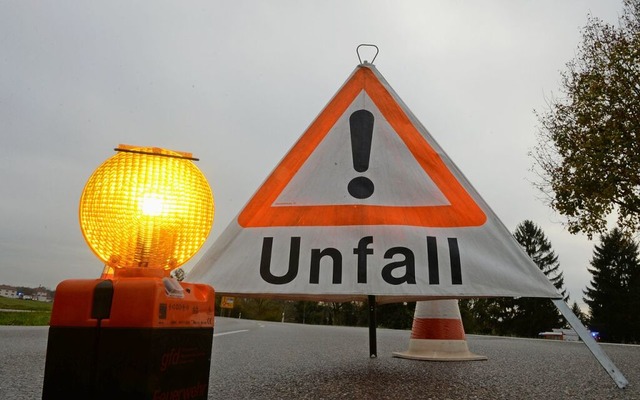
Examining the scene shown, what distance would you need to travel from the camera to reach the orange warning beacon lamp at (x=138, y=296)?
1.28m

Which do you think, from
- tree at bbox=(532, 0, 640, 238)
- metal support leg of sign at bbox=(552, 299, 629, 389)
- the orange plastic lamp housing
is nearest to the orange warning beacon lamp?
the orange plastic lamp housing

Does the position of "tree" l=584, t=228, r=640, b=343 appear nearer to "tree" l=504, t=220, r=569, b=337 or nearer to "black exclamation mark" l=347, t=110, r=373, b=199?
"tree" l=504, t=220, r=569, b=337

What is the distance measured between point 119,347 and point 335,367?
9.77ft

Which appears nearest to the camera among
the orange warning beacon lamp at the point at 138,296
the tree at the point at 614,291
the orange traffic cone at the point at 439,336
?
the orange warning beacon lamp at the point at 138,296

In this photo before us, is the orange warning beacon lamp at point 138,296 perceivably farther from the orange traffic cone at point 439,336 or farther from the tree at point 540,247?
the tree at point 540,247

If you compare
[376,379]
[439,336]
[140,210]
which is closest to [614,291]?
[439,336]

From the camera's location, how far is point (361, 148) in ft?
8.41

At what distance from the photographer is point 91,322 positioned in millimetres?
1317

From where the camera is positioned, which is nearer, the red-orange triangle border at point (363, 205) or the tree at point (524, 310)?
the red-orange triangle border at point (363, 205)

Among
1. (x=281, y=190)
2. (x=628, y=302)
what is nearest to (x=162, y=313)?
(x=281, y=190)

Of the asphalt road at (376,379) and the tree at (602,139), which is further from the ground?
the tree at (602,139)

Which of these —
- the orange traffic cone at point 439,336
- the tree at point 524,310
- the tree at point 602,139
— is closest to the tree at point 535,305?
the tree at point 524,310

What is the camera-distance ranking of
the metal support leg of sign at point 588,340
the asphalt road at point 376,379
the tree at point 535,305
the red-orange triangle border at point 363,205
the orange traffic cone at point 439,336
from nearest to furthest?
1. the metal support leg of sign at point 588,340
2. the red-orange triangle border at point 363,205
3. the asphalt road at point 376,379
4. the orange traffic cone at point 439,336
5. the tree at point 535,305

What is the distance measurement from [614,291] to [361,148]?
190ft
